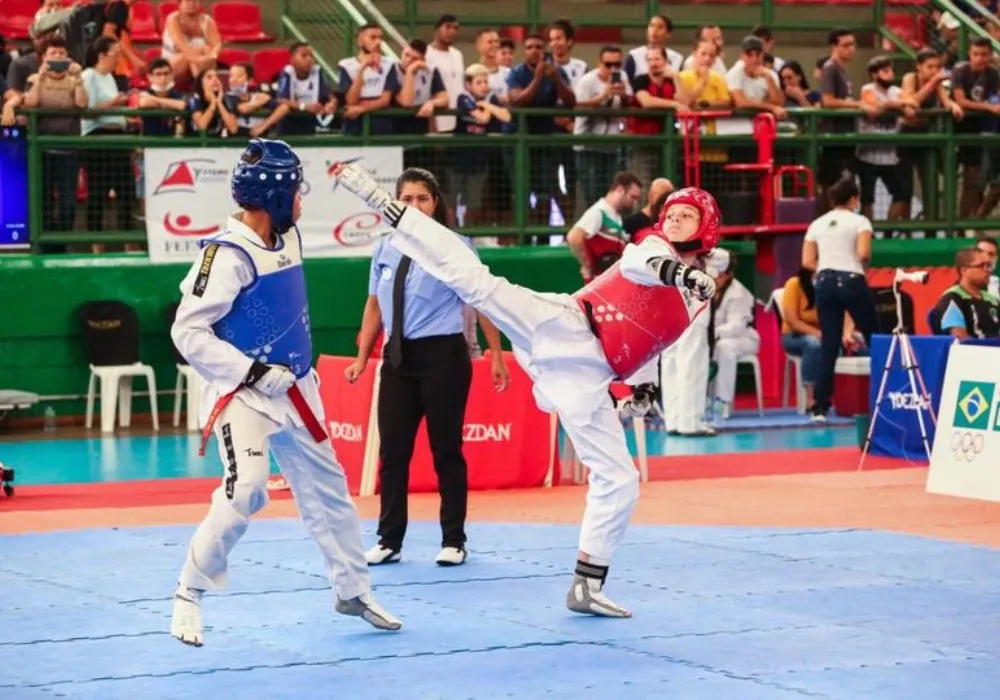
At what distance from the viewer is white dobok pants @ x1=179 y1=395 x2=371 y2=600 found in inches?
279

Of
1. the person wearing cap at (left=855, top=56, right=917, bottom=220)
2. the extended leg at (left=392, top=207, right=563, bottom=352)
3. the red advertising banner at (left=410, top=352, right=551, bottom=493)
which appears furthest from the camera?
the person wearing cap at (left=855, top=56, right=917, bottom=220)

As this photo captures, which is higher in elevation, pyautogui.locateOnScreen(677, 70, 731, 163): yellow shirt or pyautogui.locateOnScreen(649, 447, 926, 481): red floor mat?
pyautogui.locateOnScreen(677, 70, 731, 163): yellow shirt

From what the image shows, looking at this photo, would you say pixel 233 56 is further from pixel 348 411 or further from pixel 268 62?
pixel 348 411

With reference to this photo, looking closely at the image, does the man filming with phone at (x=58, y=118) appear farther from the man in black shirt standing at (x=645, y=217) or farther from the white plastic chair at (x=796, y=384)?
the white plastic chair at (x=796, y=384)

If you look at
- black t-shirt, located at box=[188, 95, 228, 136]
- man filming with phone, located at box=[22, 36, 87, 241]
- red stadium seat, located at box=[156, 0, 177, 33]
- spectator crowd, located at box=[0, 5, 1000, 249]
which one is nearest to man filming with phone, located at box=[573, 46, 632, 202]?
spectator crowd, located at box=[0, 5, 1000, 249]

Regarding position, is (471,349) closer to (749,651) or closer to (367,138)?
(749,651)

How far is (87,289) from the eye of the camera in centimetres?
1684

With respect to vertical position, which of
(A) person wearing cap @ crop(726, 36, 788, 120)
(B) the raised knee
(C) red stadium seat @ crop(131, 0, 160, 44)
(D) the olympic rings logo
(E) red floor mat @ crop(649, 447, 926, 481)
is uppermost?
(C) red stadium seat @ crop(131, 0, 160, 44)

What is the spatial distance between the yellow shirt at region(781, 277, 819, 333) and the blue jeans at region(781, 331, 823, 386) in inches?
4.5

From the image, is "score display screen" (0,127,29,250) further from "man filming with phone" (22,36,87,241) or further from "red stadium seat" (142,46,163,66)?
"red stadium seat" (142,46,163,66)

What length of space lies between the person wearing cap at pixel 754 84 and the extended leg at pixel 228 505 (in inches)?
492

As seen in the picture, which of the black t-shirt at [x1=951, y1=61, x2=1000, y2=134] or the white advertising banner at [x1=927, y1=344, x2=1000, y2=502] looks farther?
the black t-shirt at [x1=951, y1=61, x2=1000, y2=134]

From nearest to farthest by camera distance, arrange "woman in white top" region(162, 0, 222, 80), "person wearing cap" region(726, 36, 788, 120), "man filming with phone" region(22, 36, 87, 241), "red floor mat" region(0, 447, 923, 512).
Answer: "red floor mat" region(0, 447, 923, 512) < "man filming with phone" region(22, 36, 87, 241) < "woman in white top" region(162, 0, 222, 80) < "person wearing cap" region(726, 36, 788, 120)

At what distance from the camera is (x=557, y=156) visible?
18094 millimetres
